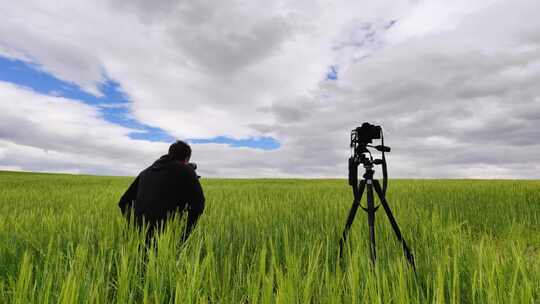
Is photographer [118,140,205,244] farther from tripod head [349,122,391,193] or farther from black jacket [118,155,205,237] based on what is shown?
tripod head [349,122,391,193]

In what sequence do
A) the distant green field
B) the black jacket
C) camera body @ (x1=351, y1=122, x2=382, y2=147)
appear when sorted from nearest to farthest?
the distant green field < camera body @ (x1=351, y1=122, x2=382, y2=147) < the black jacket

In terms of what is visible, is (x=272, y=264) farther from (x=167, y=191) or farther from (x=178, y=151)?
(x=178, y=151)

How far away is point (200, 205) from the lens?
446 centimetres

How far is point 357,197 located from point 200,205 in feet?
7.84

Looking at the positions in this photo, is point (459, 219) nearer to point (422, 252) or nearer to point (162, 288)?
point (422, 252)

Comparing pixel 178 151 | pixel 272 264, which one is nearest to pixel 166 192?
pixel 178 151

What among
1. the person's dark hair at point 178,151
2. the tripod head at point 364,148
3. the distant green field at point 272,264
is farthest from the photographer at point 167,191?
the tripod head at point 364,148

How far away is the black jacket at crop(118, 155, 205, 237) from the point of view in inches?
170

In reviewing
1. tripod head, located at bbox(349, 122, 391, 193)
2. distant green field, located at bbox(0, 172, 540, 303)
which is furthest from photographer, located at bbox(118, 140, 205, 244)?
tripod head, located at bbox(349, 122, 391, 193)

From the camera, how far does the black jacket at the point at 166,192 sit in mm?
4316

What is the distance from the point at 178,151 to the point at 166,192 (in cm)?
60

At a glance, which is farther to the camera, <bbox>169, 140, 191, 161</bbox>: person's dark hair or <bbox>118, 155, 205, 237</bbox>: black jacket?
<bbox>169, 140, 191, 161</bbox>: person's dark hair

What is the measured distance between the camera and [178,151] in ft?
15.0

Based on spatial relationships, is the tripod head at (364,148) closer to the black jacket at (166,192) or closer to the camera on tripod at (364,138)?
the camera on tripod at (364,138)
